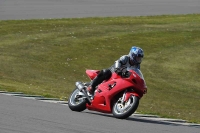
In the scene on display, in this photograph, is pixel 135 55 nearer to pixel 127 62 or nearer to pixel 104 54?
pixel 127 62

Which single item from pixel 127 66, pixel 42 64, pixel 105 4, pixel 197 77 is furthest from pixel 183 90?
pixel 105 4

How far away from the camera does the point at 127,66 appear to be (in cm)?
1164

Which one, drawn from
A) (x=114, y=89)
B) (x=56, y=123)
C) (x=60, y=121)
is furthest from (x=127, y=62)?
(x=56, y=123)

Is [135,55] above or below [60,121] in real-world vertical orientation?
above

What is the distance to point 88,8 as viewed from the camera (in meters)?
35.5

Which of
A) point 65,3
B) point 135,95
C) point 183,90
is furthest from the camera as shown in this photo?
point 65,3

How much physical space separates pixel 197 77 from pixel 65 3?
16.6 meters

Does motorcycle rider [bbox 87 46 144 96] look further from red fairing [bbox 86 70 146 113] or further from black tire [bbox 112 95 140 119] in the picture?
black tire [bbox 112 95 140 119]

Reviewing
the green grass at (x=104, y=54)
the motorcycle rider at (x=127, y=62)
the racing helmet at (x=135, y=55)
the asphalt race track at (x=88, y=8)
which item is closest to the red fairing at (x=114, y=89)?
the motorcycle rider at (x=127, y=62)

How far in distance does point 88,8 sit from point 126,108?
24.8 metres

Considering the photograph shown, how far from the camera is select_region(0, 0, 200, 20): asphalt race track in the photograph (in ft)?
108

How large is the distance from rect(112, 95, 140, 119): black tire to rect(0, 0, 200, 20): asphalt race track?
20599mm

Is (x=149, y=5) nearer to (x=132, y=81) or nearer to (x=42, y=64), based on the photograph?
(x=42, y=64)

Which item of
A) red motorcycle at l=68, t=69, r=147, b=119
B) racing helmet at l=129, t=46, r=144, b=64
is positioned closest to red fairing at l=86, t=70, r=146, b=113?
red motorcycle at l=68, t=69, r=147, b=119
